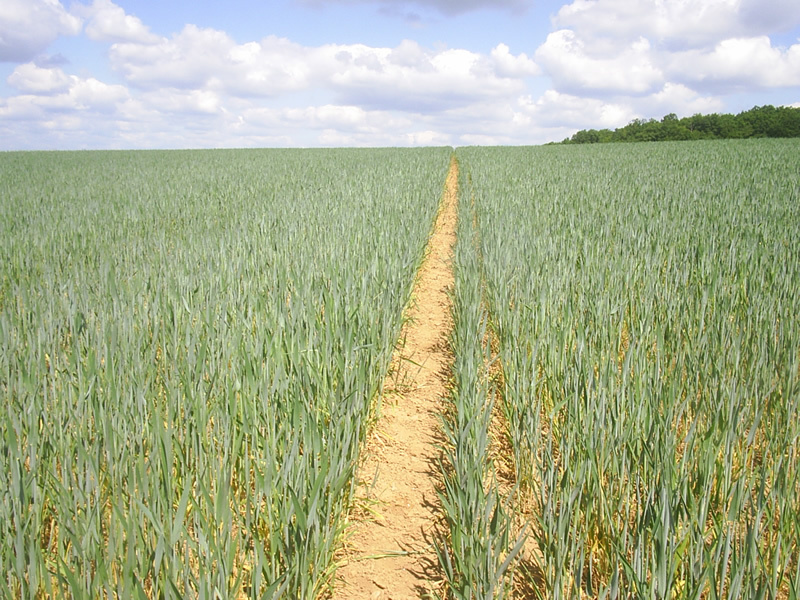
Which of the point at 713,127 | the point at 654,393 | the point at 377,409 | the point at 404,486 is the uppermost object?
the point at 713,127

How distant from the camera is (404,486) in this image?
8.31ft

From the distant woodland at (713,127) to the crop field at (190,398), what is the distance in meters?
40.5

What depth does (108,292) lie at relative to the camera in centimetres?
397

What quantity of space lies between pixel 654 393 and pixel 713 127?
47.6 m

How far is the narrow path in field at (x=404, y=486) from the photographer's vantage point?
1932 mm

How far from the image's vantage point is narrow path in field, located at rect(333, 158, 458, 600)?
193cm

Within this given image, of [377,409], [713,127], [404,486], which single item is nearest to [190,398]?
[404,486]

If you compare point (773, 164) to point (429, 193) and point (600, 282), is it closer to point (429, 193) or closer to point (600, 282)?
point (429, 193)

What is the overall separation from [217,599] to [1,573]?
546 millimetres

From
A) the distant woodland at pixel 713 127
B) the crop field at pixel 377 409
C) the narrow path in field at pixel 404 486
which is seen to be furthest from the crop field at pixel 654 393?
the distant woodland at pixel 713 127

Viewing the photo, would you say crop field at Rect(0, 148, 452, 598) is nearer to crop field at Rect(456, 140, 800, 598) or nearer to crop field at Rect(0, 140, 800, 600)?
crop field at Rect(0, 140, 800, 600)

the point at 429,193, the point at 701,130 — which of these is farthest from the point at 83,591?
the point at 701,130

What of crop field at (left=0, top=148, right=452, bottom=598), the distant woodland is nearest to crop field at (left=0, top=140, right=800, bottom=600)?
crop field at (left=0, top=148, right=452, bottom=598)

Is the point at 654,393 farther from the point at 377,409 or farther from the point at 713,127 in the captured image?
the point at 713,127
